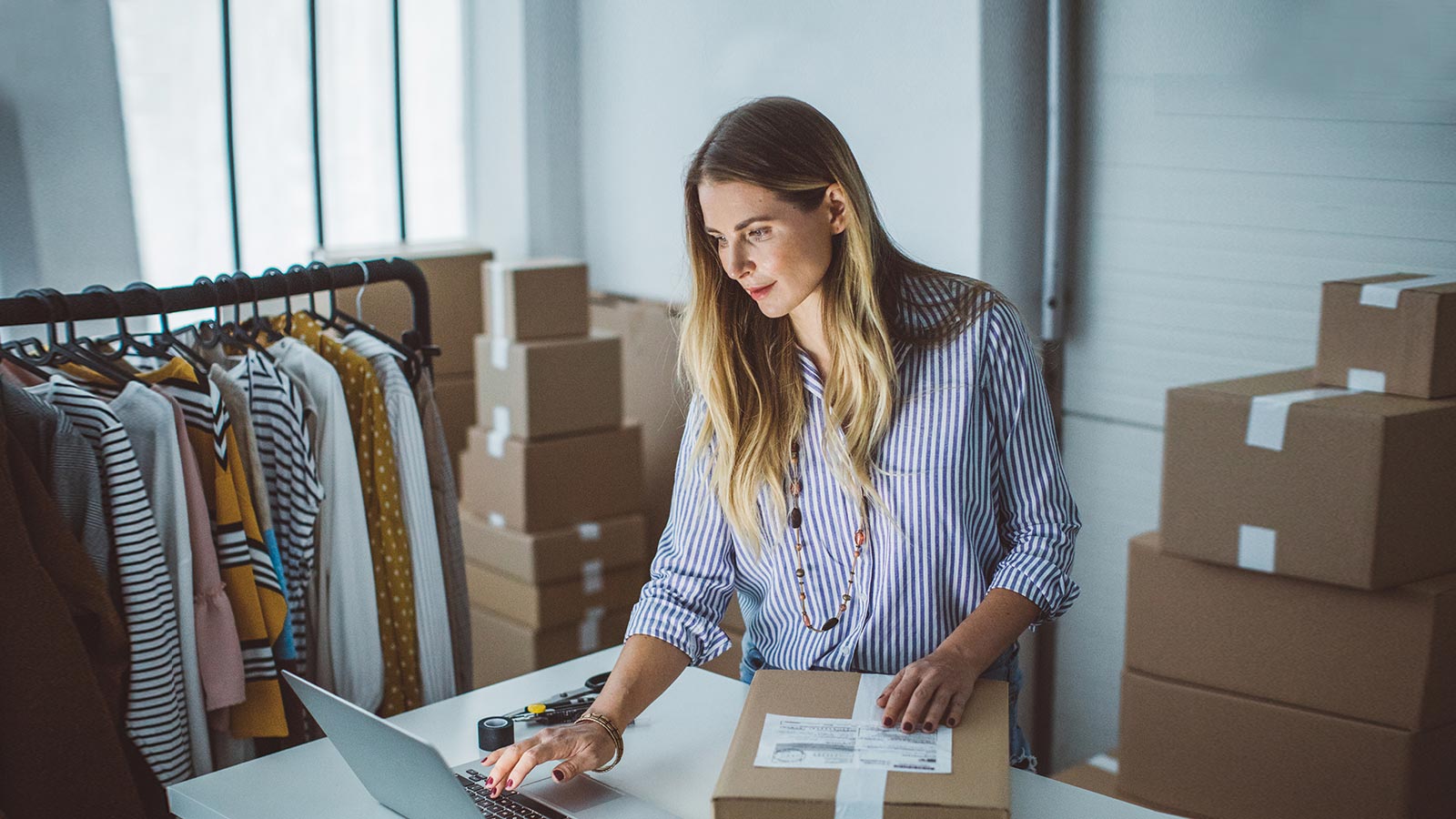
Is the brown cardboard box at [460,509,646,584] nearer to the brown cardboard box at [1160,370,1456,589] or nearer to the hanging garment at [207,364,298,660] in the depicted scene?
the hanging garment at [207,364,298,660]

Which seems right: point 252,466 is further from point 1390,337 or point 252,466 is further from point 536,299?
point 1390,337

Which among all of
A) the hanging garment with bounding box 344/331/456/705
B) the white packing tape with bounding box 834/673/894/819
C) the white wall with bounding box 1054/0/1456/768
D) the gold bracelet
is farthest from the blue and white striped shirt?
the white wall with bounding box 1054/0/1456/768

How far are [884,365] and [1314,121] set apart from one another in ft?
4.50

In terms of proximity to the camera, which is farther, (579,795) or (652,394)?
(652,394)

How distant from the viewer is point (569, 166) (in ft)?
13.0

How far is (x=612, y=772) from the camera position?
139 centimetres

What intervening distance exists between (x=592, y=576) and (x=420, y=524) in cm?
134

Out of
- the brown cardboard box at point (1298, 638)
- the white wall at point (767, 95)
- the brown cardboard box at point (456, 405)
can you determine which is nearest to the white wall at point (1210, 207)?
the white wall at point (767, 95)

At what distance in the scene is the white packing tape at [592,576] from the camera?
3.22m

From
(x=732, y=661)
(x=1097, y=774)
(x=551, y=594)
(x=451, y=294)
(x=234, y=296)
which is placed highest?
(x=234, y=296)

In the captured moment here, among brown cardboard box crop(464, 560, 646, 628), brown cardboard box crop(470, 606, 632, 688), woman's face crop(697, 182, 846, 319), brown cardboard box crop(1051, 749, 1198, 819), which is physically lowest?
brown cardboard box crop(1051, 749, 1198, 819)

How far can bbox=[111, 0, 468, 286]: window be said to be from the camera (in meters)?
3.28

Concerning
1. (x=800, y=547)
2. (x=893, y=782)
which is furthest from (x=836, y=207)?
(x=893, y=782)

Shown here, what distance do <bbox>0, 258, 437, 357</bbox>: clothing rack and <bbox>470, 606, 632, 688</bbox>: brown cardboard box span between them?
1.29 m
